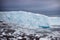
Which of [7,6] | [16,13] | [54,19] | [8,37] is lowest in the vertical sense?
[8,37]

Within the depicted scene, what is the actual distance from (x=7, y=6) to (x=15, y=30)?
42 cm

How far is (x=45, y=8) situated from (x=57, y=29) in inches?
15.6

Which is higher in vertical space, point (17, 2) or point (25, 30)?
point (17, 2)

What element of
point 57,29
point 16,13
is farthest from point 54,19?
point 16,13

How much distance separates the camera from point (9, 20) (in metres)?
1.79

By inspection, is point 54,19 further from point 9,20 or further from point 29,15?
point 9,20

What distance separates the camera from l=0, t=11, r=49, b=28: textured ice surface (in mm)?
1784

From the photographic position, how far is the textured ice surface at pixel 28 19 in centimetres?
178

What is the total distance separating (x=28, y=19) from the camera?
179 cm

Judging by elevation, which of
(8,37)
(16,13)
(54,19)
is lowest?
(8,37)

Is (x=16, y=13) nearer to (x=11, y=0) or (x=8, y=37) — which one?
(x=11, y=0)

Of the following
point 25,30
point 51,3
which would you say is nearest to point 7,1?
point 25,30

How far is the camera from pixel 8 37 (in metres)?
1.76

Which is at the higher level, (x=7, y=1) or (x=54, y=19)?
(x=7, y=1)
